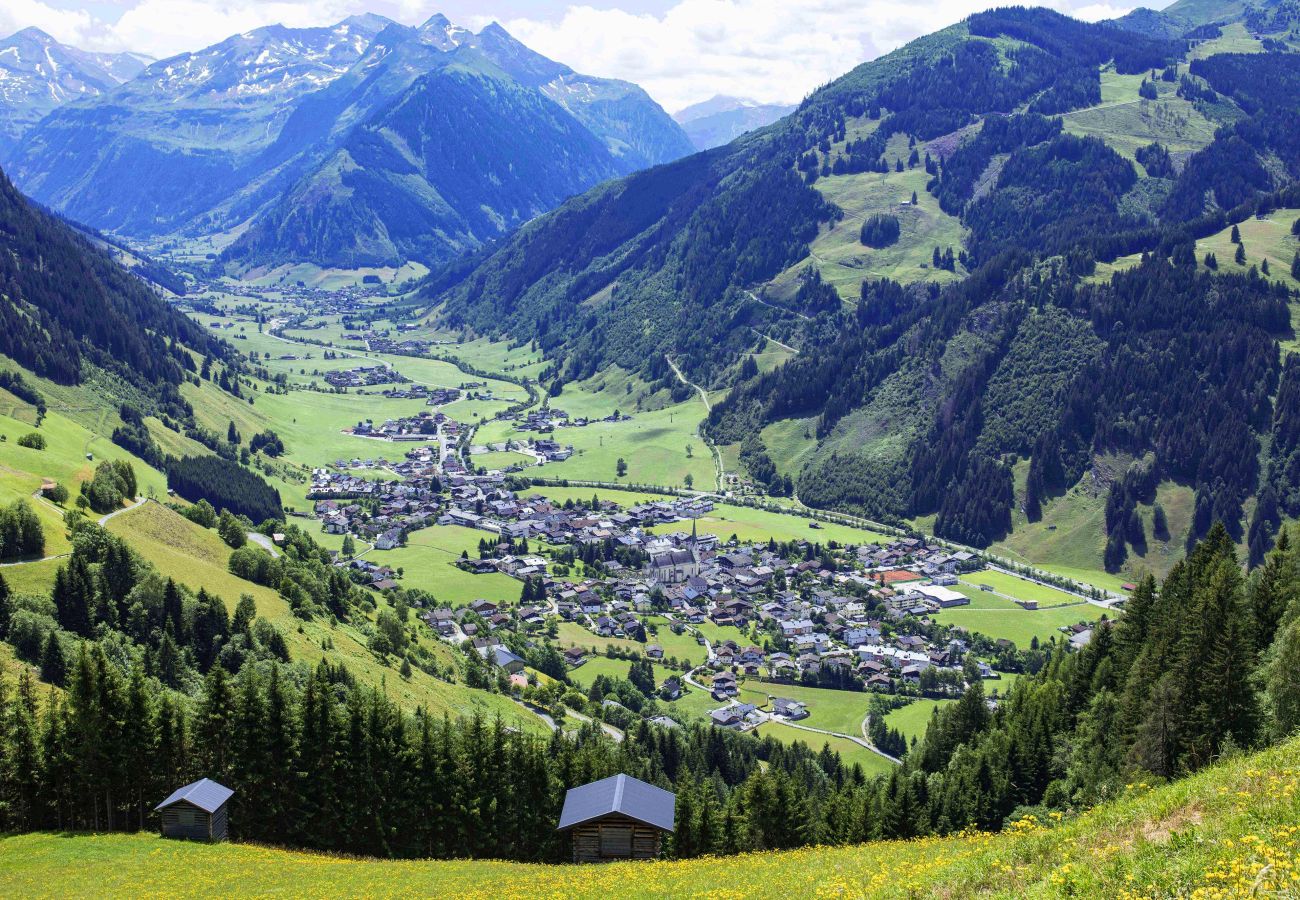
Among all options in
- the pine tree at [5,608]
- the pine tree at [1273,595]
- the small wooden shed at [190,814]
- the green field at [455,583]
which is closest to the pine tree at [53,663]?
the pine tree at [5,608]

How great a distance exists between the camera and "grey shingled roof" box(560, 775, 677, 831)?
56781 millimetres

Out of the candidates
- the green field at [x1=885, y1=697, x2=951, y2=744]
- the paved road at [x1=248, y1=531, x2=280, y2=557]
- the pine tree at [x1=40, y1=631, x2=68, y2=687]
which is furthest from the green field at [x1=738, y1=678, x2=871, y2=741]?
the pine tree at [x1=40, y1=631, x2=68, y2=687]

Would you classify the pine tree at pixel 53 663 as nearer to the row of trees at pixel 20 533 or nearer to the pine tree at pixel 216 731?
the row of trees at pixel 20 533

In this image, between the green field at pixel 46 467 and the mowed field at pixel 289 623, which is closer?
the green field at pixel 46 467

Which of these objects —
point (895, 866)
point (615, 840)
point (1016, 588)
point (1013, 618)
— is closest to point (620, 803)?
point (615, 840)

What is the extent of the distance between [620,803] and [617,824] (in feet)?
5.00

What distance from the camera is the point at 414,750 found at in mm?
67000

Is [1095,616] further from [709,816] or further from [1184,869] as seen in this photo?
[1184,869]

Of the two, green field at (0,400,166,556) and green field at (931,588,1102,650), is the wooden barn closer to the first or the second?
green field at (0,400,166,556)

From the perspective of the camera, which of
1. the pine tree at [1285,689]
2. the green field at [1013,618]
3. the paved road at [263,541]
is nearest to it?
the pine tree at [1285,689]

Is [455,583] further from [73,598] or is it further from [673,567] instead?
[73,598]

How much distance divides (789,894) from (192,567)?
315 feet

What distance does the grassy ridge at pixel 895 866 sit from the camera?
965 inches

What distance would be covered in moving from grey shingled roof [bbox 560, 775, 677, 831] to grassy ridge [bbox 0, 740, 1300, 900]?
3503mm
